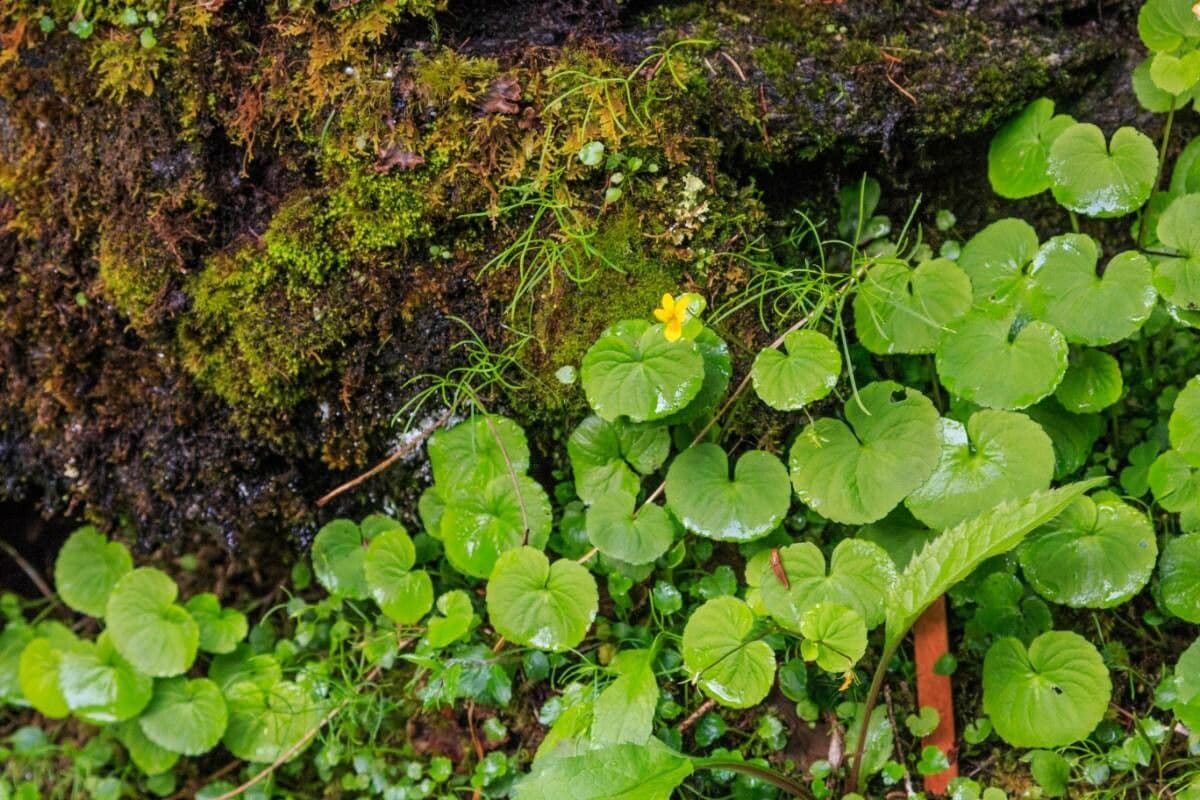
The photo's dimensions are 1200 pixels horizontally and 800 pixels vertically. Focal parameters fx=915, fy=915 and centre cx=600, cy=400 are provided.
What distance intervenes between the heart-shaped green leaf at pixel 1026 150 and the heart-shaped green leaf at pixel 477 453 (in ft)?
3.94

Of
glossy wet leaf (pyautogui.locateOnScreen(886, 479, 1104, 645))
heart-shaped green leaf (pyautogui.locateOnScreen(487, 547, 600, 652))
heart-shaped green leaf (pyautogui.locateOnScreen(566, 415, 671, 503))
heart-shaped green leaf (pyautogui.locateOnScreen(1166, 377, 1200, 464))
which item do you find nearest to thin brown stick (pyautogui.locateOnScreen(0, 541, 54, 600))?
heart-shaped green leaf (pyautogui.locateOnScreen(487, 547, 600, 652))

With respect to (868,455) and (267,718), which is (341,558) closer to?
(267,718)

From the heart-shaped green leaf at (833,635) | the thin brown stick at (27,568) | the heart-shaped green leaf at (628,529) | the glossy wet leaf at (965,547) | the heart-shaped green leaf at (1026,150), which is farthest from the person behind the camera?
the thin brown stick at (27,568)

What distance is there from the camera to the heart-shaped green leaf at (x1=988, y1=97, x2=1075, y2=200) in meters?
1.97

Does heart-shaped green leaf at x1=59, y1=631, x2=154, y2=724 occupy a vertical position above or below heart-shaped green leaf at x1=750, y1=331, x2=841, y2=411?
below

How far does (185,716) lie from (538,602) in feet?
3.21

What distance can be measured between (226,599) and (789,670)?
1495 mm

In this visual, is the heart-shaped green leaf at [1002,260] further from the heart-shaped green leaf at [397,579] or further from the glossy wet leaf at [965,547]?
the heart-shaped green leaf at [397,579]

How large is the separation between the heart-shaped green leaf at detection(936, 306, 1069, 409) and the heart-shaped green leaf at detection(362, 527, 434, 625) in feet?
3.91

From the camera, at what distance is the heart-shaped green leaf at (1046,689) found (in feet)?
5.51

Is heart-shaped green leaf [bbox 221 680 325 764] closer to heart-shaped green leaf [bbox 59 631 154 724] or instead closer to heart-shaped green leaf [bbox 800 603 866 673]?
heart-shaped green leaf [bbox 59 631 154 724]

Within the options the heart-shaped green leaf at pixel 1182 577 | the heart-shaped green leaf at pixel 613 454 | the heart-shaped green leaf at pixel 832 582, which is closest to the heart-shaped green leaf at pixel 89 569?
the heart-shaped green leaf at pixel 613 454

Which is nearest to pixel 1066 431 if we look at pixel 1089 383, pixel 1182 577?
pixel 1089 383

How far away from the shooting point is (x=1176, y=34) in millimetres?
1880
